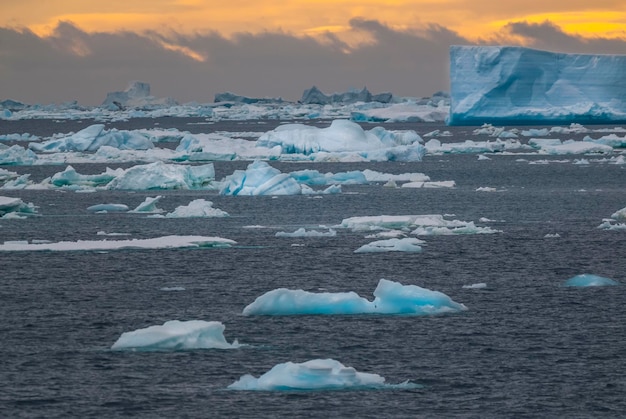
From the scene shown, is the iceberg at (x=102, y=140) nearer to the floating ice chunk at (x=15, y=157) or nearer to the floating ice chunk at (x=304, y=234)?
the floating ice chunk at (x=15, y=157)

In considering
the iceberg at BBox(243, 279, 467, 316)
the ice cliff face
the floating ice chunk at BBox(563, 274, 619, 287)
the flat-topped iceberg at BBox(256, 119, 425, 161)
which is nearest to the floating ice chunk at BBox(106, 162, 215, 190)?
the flat-topped iceberg at BBox(256, 119, 425, 161)

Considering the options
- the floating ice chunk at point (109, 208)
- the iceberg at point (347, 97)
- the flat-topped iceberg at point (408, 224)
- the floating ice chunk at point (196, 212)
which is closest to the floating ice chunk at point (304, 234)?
the flat-topped iceberg at point (408, 224)

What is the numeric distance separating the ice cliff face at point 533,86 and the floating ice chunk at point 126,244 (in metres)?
36.2

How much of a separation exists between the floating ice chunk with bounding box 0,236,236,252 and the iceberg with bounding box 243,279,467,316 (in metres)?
5.04

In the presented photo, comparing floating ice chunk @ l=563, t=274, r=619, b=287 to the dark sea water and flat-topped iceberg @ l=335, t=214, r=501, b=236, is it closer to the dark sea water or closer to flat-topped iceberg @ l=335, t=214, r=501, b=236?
the dark sea water

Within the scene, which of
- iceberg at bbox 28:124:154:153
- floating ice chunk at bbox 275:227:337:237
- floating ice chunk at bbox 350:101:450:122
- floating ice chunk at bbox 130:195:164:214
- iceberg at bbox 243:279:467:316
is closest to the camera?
iceberg at bbox 243:279:467:316

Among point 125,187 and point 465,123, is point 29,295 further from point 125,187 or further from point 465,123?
point 465,123

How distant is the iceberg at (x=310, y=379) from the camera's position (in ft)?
27.8

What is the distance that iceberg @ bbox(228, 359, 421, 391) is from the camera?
27.8 feet

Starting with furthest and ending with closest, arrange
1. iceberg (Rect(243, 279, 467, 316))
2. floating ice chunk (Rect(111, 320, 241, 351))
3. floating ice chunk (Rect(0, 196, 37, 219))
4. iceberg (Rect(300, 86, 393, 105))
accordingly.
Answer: iceberg (Rect(300, 86, 393, 105))
floating ice chunk (Rect(0, 196, 37, 219))
iceberg (Rect(243, 279, 467, 316))
floating ice chunk (Rect(111, 320, 241, 351))

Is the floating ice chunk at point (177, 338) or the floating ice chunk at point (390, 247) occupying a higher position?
the floating ice chunk at point (390, 247)

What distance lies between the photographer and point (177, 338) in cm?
1002

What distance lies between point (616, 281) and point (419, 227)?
5.62 metres

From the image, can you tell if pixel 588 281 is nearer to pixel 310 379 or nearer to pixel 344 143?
pixel 310 379
